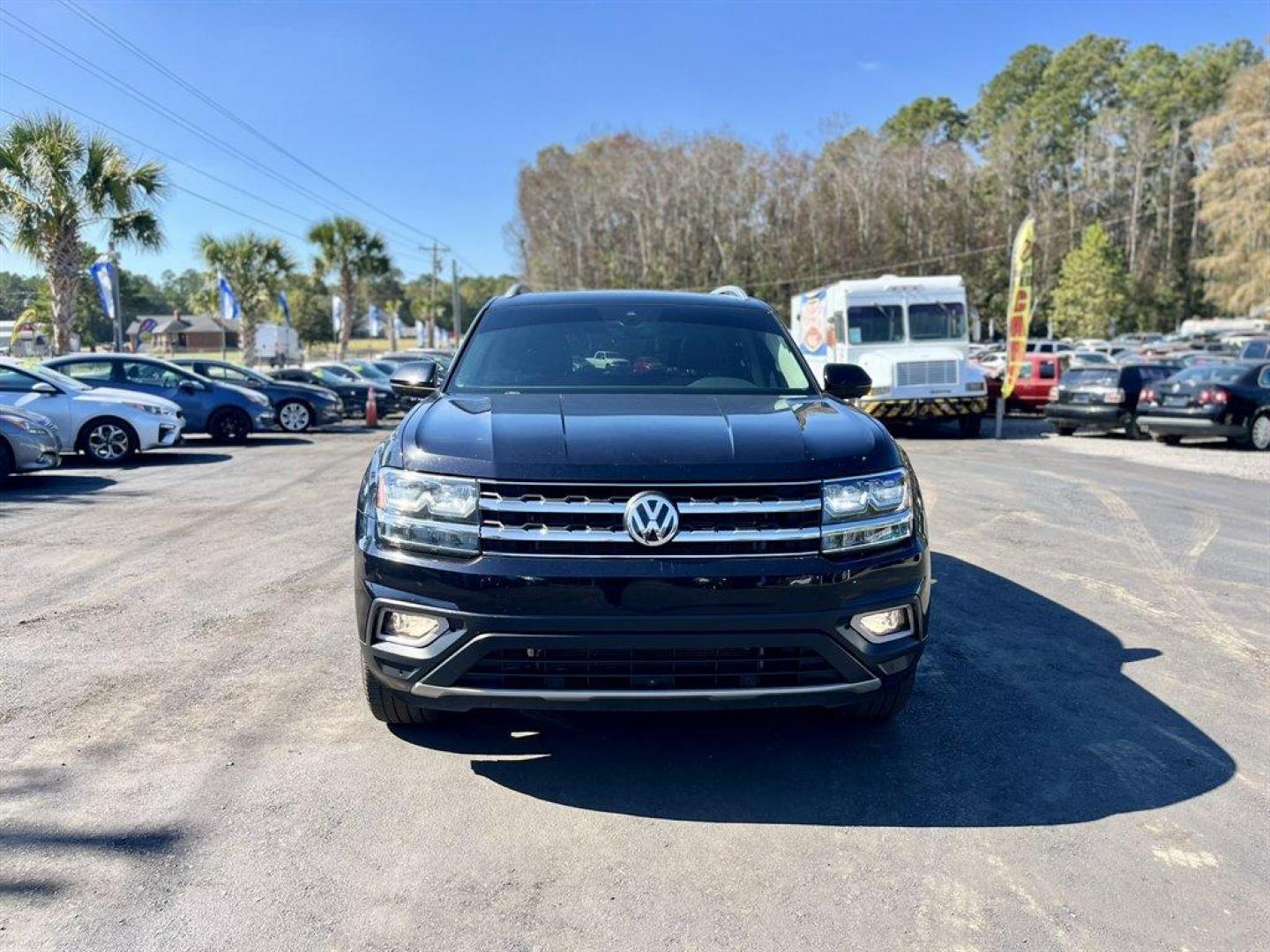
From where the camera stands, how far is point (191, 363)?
19.2 metres

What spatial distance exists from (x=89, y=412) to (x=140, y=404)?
713mm

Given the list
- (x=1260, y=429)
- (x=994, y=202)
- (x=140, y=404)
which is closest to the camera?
(x=140, y=404)

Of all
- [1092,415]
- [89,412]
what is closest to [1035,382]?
[1092,415]

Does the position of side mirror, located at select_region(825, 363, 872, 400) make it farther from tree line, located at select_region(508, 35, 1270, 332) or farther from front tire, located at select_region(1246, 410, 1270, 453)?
tree line, located at select_region(508, 35, 1270, 332)

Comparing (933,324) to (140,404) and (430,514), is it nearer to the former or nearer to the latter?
(140,404)

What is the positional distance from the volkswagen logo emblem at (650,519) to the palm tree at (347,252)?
151 ft

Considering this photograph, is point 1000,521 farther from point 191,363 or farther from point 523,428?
point 191,363

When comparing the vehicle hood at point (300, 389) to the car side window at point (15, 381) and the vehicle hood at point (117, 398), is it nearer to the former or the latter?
the vehicle hood at point (117, 398)

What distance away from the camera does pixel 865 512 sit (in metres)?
3.40

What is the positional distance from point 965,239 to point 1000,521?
57.2 metres

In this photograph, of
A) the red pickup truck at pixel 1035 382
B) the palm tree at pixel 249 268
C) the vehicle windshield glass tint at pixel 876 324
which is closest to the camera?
the vehicle windshield glass tint at pixel 876 324

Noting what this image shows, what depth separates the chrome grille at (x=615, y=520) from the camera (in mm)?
3191

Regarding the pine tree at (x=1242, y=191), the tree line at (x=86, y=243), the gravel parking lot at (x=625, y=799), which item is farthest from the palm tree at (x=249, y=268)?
the pine tree at (x=1242, y=191)

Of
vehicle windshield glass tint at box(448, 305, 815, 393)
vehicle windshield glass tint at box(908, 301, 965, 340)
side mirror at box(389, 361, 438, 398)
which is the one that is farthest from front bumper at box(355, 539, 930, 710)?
vehicle windshield glass tint at box(908, 301, 965, 340)
